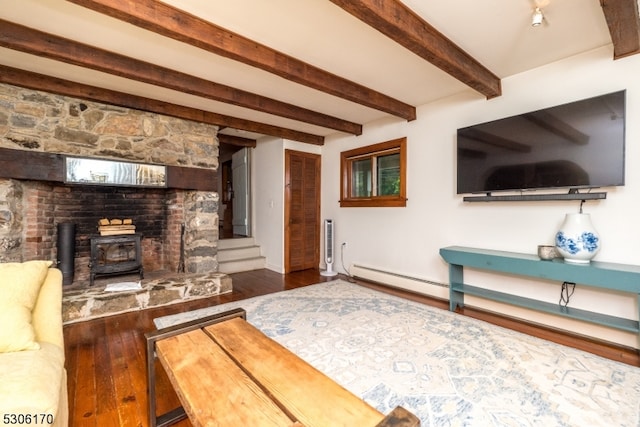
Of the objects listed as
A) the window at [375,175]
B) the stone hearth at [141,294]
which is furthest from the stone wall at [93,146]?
the window at [375,175]

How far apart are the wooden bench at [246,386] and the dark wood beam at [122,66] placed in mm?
2183

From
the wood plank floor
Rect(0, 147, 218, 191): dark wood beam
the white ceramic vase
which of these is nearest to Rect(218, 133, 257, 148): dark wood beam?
Rect(0, 147, 218, 191): dark wood beam

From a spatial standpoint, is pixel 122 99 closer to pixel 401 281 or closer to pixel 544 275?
pixel 401 281

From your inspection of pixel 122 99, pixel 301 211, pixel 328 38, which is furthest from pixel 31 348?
pixel 301 211

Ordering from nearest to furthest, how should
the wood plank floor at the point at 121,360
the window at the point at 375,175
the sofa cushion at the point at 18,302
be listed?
the sofa cushion at the point at 18,302 → the wood plank floor at the point at 121,360 → the window at the point at 375,175

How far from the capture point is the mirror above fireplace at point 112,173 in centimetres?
304

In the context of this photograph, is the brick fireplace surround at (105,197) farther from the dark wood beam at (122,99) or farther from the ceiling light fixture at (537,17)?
the ceiling light fixture at (537,17)

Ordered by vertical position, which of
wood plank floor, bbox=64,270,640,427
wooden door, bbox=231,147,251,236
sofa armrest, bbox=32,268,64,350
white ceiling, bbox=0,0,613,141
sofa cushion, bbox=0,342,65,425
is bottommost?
wood plank floor, bbox=64,270,640,427

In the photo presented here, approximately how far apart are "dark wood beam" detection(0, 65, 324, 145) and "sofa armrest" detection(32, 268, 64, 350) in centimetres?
220

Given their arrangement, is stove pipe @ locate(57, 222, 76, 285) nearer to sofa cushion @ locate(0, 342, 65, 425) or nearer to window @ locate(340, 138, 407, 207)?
sofa cushion @ locate(0, 342, 65, 425)

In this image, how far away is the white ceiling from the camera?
184 cm

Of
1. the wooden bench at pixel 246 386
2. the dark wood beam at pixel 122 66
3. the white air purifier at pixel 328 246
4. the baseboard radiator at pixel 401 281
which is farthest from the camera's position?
the white air purifier at pixel 328 246

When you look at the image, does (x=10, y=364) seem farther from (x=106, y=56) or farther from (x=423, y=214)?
(x=423, y=214)

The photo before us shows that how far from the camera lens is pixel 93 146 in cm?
322
